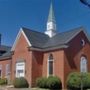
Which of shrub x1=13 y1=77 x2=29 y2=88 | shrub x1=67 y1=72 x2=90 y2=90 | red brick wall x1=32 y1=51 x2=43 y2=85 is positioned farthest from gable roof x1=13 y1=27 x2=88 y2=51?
shrub x1=13 y1=77 x2=29 y2=88

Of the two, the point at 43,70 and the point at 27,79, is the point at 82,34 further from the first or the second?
the point at 27,79

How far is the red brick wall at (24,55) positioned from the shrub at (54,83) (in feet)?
12.2

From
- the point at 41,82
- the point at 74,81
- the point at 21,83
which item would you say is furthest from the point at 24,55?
the point at 74,81

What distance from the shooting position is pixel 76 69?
116 feet

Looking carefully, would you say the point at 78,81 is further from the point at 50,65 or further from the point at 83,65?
the point at 83,65

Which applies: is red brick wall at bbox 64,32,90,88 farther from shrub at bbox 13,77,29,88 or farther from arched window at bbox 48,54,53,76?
shrub at bbox 13,77,29,88

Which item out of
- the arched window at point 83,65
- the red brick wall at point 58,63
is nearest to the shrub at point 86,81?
the red brick wall at point 58,63

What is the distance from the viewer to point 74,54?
115 feet

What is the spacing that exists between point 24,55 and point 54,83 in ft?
23.9

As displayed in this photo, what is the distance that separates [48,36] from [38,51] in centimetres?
610

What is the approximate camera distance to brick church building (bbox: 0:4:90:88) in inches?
1340

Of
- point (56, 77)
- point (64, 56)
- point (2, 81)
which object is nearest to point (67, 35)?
point (64, 56)

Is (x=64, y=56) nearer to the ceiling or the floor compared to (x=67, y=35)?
nearer to the floor

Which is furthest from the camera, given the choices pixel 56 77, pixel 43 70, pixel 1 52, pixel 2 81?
pixel 1 52
